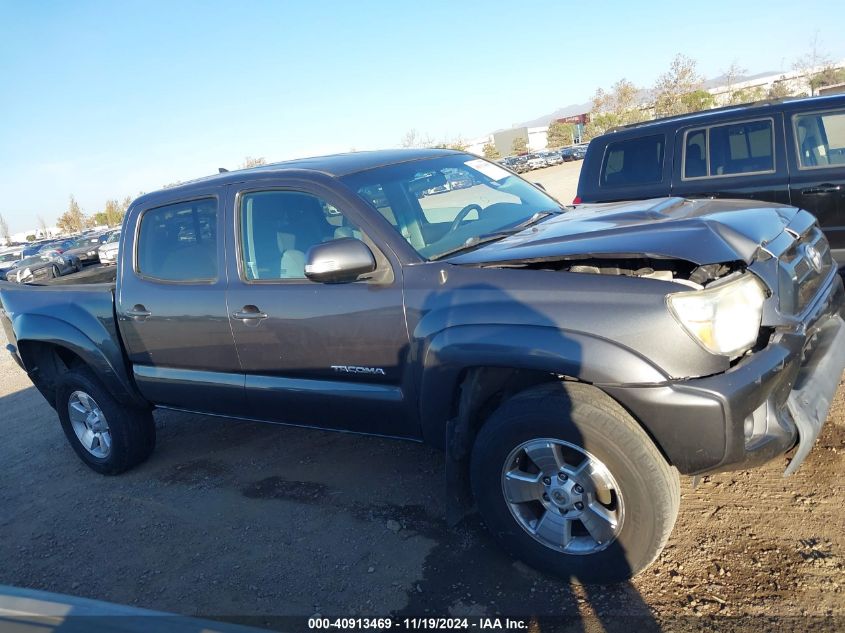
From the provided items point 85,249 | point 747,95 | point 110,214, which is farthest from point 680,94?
point 110,214

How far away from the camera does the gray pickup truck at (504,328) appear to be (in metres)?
2.50

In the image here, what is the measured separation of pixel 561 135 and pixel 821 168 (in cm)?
7530

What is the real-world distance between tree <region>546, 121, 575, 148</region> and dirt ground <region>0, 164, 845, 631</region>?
248 feet

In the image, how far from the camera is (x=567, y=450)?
2.75 metres

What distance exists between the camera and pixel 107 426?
4.68 metres

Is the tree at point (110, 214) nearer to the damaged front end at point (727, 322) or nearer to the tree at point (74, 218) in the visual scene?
the tree at point (74, 218)

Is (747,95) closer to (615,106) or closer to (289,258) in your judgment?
(615,106)

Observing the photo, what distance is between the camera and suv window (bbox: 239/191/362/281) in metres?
3.49

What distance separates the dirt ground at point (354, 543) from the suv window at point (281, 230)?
144 centimetres

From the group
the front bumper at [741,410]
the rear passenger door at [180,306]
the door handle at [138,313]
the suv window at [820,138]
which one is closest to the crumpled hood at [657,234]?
the front bumper at [741,410]

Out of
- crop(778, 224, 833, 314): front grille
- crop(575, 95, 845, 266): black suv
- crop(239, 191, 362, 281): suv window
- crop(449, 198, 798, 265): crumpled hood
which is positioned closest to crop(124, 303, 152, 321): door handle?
crop(239, 191, 362, 281): suv window

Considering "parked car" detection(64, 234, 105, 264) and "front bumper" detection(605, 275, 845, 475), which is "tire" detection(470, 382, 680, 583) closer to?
"front bumper" detection(605, 275, 845, 475)

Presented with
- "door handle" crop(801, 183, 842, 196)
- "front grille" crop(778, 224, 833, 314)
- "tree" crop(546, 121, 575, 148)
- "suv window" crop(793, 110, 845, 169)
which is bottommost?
"tree" crop(546, 121, 575, 148)

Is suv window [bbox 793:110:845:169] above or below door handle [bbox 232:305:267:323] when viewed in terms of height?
above
